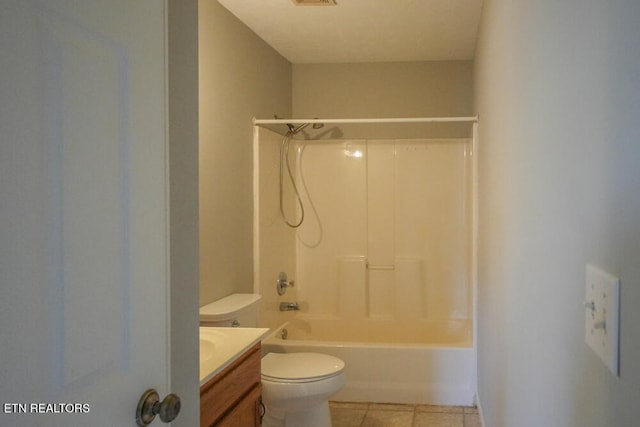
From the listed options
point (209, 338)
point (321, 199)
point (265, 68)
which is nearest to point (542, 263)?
point (209, 338)

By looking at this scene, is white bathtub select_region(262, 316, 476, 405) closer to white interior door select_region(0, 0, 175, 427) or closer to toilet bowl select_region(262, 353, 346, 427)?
toilet bowl select_region(262, 353, 346, 427)

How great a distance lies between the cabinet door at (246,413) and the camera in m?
1.69

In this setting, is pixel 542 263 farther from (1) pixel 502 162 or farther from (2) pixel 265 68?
(2) pixel 265 68

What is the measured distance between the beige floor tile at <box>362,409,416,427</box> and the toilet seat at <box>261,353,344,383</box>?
60cm

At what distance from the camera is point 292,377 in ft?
8.07

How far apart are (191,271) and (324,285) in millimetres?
2852

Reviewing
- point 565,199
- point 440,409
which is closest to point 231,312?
point 440,409

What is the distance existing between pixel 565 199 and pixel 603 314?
0.30 metres

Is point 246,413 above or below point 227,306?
below

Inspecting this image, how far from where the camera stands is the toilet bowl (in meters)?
2.44

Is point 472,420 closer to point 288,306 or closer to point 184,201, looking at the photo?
point 288,306

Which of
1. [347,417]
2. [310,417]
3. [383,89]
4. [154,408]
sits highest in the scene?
[383,89]

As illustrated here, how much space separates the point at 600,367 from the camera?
0.73 m

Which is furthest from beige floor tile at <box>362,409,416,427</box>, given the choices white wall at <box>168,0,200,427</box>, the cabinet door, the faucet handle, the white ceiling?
the white ceiling
